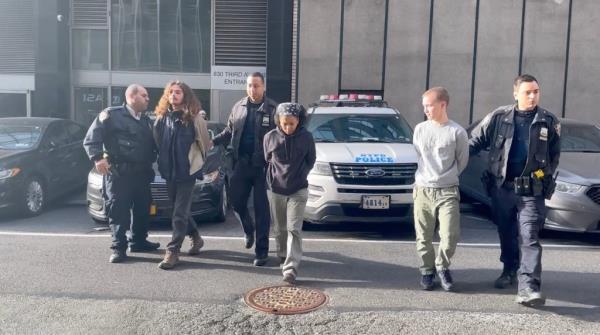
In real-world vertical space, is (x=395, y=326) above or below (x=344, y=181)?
below

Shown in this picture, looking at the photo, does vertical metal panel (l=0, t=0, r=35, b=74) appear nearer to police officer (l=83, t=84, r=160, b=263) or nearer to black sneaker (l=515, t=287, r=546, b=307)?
police officer (l=83, t=84, r=160, b=263)

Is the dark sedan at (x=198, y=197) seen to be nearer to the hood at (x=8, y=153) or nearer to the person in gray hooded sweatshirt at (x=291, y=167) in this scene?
the hood at (x=8, y=153)

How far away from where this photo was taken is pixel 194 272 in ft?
20.8

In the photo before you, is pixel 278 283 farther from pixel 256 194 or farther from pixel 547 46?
pixel 547 46

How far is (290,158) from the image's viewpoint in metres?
6.07

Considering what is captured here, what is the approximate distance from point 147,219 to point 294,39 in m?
8.55

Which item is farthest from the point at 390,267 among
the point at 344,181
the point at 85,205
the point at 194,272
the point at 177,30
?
the point at 177,30

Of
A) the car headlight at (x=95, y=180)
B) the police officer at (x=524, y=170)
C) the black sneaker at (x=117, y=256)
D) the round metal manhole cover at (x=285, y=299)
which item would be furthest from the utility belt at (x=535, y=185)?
the car headlight at (x=95, y=180)

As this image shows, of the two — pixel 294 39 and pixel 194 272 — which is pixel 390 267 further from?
pixel 294 39

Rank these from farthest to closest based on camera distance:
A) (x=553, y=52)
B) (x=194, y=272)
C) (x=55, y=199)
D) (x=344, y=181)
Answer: (x=553, y=52), (x=55, y=199), (x=344, y=181), (x=194, y=272)

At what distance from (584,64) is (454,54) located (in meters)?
2.86

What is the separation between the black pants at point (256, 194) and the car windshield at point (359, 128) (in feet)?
6.56

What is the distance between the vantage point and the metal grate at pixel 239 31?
1580cm

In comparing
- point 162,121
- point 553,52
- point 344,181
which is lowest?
point 344,181
